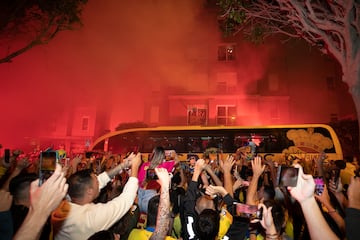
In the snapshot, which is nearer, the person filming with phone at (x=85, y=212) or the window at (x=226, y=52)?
the person filming with phone at (x=85, y=212)

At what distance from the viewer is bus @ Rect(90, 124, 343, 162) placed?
819 cm

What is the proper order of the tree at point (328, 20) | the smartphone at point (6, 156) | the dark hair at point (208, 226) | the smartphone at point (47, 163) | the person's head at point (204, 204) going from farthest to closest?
the tree at point (328, 20) → the smartphone at point (6, 156) → the person's head at point (204, 204) → the smartphone at point (47, 163) → the dark hair at point (208, 226)

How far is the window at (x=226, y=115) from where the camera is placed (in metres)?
19.0

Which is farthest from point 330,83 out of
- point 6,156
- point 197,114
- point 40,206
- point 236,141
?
point 40,206

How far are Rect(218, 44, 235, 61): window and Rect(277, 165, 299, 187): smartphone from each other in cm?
2036

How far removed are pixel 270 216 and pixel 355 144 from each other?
17.5 m

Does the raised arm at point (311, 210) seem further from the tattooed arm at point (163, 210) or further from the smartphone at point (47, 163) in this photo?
the smartphone at point (47, 163)

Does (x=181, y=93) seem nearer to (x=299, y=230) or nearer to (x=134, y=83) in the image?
(x=134, y=83)

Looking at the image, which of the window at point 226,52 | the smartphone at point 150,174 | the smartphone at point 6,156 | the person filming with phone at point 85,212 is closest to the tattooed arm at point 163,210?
the person filming with phone at point 85,212

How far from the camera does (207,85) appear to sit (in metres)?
20.4

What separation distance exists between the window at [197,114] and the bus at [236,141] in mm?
10382

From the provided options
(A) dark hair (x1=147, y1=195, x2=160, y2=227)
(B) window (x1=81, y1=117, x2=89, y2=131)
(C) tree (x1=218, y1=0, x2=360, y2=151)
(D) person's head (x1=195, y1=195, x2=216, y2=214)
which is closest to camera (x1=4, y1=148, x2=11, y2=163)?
(A) dark hair (x1=147, y1=195, x2=160, y2=227)

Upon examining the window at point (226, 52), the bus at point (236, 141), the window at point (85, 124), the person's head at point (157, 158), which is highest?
the window at point (226, 52)

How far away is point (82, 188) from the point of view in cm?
193
